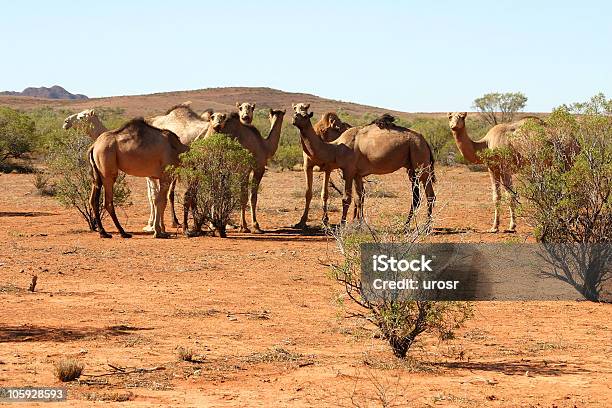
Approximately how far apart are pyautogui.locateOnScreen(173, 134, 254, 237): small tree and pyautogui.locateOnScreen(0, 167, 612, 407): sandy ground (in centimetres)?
158

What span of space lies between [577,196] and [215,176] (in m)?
7.57

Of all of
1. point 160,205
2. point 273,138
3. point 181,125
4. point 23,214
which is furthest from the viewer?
point 23,214

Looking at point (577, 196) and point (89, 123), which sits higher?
point (89, 123)

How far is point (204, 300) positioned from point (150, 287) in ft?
3.99

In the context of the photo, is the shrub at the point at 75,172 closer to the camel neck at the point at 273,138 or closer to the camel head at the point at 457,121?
the camel neck at the point at 273,138

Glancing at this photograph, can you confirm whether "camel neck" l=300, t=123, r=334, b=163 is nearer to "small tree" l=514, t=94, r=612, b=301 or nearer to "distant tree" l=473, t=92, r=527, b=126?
"small tree" l=514, t=94, r=612, b=301

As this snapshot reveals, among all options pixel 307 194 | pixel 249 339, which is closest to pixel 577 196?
pixel 249 339

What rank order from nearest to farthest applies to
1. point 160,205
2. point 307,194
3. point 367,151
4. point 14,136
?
point 160,205, point 367,151, point 307,194, point 14,136

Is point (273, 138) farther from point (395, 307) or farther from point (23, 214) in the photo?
point (395, 307)

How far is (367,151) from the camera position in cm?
1936

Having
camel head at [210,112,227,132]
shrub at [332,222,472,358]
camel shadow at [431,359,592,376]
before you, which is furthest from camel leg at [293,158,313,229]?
camel shadow at [431,359,592,376]

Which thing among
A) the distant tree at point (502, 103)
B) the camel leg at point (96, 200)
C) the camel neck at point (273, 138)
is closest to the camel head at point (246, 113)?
the camel neck at point (273, 138)

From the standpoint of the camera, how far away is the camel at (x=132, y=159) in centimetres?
1762

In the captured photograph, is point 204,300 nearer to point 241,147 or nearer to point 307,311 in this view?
point 307,311
